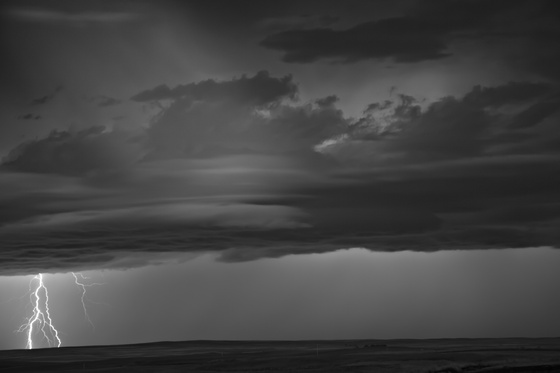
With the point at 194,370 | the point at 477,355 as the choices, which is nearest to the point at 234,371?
the point at 194,370

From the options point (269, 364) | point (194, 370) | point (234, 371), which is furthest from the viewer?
point (269, 364)

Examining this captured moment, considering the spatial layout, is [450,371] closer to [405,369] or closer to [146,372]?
[405,369]

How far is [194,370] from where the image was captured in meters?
113

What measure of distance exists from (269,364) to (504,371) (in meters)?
38.3

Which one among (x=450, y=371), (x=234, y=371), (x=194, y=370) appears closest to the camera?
(x=450, y=371)

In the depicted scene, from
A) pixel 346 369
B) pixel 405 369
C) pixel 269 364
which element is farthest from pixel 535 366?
pixel 269 364

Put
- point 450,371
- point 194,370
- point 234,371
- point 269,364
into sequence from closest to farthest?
1. point 450,371
2. point 234,371
3. point 194,370
4. point 269,364

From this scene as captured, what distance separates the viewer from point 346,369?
10275 cm

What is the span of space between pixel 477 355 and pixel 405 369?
32.5 m

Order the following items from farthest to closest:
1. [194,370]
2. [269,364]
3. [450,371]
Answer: [269,364]
[194,370]
[450,371]

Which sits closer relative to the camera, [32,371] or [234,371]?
[234,371]

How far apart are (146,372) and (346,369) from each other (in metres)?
28.5

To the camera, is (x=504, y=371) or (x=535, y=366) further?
(x=535, y=366)

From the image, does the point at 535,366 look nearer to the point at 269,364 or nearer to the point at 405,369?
the point at 405,369
